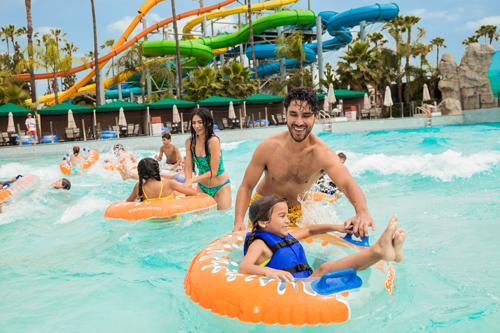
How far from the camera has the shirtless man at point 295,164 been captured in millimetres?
2729

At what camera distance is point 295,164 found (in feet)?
10.3

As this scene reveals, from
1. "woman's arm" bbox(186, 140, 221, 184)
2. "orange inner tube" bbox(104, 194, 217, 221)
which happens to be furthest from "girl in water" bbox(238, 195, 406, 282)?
"orange inner tube" bbox(104, 194, 217, 221)

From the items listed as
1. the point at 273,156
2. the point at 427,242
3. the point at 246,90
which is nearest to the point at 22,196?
the point at 273,156

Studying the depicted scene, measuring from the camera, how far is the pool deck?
667 inches

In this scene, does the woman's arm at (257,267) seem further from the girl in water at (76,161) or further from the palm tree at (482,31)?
the palm tree at (482,31)

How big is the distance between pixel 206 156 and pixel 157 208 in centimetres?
87

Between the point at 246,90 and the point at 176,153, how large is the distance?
2054 centimetres

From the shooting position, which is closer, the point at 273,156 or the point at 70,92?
the point at 273,156

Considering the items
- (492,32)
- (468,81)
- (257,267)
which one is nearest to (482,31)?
(492,32)

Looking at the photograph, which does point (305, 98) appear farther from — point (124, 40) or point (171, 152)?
point (124, 40)

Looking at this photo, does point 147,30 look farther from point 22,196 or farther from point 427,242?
point 427,242

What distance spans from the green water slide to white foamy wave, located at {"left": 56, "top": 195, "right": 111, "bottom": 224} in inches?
941

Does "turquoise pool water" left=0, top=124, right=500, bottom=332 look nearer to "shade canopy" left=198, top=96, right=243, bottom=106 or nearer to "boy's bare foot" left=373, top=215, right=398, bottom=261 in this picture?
"boy's bare foot" left=373, top=215, right=398, bottom=261

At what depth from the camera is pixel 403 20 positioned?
115 ft
